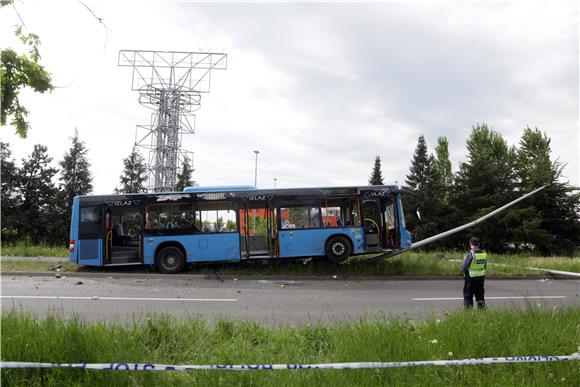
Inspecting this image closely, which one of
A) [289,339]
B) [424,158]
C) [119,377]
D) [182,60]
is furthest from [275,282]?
[424,158]

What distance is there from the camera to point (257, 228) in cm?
1459

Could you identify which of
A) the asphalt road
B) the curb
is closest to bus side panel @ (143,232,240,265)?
the curb

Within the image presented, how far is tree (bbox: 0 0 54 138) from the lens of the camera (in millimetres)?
5238

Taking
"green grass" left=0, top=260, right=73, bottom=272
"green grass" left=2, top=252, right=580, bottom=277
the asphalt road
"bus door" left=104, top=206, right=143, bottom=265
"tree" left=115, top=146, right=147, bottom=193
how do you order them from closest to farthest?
1. the asphalt road
2. "green grass" left=0, top=260, right=73, bottom=272
3. "bus door" left=104, top=206, right=143, bottom=265
4. "green grass" left=2, top=252, right=580, bottom=277
5. "tree" left=115, top=146, right=147, bottom=193

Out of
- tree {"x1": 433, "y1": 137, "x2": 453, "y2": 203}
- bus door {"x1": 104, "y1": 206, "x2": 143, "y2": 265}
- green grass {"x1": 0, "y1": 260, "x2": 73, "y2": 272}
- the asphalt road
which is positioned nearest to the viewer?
the asphalt road

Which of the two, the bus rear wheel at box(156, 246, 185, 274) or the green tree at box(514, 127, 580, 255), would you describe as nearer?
the bus rear wheel at box(156, 246, 185, 274)

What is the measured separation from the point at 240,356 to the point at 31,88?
4.54 m

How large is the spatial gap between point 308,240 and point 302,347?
30.5ft

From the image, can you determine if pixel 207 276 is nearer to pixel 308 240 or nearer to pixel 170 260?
pixel 170 260

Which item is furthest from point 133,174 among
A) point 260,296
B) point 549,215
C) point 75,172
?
point 549,215

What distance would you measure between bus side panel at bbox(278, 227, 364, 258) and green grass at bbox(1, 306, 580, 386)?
27.7 ft

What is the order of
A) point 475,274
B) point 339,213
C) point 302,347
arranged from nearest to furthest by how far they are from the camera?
point 302,347
point 475,274
point 339,213

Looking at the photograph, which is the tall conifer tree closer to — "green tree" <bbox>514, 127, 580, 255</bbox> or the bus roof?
the bus roof

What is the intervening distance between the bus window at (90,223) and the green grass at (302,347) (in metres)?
9.64
